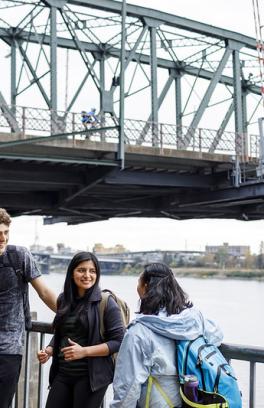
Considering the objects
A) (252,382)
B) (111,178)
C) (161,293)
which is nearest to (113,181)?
(111,178)

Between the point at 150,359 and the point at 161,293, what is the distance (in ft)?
1.21

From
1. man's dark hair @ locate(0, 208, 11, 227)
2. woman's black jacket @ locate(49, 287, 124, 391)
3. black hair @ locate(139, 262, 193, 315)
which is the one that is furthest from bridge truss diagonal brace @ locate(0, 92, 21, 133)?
black hair @ locate(139, 262, 193, 315)

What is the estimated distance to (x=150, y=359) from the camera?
3.75 meters

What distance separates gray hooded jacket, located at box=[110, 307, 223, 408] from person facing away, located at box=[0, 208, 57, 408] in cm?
101

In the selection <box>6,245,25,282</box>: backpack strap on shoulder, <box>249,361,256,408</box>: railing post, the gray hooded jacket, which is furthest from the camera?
<box>6,245,25,282</box>: backpack strap on shoulder

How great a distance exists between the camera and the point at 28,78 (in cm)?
3369

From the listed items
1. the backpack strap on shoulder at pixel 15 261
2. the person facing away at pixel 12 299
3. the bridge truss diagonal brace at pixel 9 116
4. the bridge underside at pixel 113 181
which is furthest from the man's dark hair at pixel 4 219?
the bridge truss diagonal brace at pixel 9 116

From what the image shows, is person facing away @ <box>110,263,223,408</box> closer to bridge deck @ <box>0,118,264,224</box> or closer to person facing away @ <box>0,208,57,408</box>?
person facing away @ <box>0,208,57,408</box>

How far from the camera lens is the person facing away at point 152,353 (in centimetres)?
373

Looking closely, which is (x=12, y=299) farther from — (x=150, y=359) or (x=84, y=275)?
(x=150, y=359)

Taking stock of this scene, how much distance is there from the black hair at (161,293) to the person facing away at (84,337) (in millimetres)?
532

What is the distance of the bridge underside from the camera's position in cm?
2363

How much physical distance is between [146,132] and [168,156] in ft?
8.52

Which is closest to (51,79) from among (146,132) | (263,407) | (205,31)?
(146,132)
